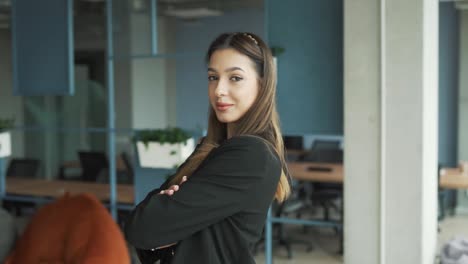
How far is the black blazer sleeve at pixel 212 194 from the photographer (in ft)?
4.00

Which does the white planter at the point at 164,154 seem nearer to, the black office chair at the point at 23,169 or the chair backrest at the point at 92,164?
the chair backrest at the point at 92,164

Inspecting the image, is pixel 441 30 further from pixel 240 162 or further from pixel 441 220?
pixel 240 162

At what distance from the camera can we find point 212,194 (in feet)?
4.00

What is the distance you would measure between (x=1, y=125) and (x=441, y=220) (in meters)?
6.11

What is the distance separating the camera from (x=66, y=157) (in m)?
8.77

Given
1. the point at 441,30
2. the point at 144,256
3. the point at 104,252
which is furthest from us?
the point at 441,30

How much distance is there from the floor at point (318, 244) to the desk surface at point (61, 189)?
3.36ft

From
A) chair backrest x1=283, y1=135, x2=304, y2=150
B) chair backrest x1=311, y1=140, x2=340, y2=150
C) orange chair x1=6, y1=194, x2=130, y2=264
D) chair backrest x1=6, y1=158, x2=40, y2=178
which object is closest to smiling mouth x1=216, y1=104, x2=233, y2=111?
orange chair x1=6, y1=194, x2=130, y2=264

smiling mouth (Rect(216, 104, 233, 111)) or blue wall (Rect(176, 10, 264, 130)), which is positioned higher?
blue wall (Rect(176, 10, 264, 130))

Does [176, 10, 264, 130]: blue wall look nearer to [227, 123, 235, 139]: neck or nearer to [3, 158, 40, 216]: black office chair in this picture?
[3, 158, 40, 216]: black office chair

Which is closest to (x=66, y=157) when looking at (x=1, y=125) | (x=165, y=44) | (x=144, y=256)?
(x=165, y=44)

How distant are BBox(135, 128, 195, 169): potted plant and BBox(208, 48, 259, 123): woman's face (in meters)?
2.82

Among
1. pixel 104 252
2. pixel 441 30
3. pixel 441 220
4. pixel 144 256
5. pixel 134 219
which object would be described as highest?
pixel 441 30

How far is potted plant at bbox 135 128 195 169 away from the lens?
4156mm
